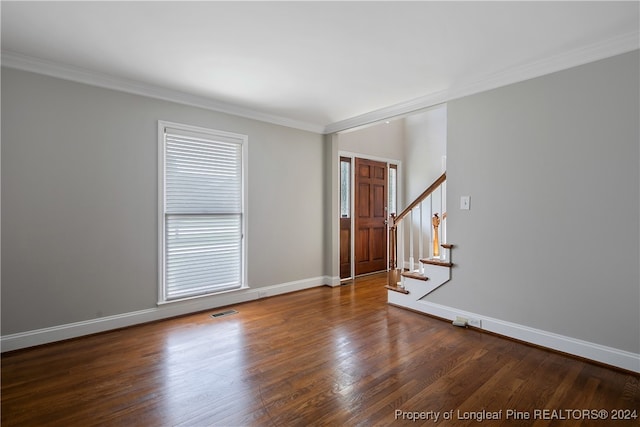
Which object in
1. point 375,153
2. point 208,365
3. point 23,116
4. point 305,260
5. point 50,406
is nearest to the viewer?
point 50,406

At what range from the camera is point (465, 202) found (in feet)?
11.1

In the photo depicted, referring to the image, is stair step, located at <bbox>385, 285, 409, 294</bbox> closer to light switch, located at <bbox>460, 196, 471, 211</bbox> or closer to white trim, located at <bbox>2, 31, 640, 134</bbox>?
light switch, located at <bbox>460, 196, 471, 211</bbox>

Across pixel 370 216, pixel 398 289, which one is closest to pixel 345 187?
pixel 370 216

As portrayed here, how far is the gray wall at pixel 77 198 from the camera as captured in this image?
281cm

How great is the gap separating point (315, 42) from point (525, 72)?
1.92 m

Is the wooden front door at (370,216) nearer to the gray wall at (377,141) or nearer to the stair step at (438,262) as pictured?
the gray wall at (377,141)

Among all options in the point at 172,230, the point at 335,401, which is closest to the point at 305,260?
the point at 172,230

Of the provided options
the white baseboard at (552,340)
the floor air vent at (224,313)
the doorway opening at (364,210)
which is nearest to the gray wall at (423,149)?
the doorway opening at (364,210)

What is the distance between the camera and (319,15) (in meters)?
2.19

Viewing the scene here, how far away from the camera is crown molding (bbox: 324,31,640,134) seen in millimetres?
2463

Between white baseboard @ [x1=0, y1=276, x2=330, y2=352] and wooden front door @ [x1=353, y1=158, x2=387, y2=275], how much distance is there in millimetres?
1468

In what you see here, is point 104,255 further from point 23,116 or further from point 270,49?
point 270,49

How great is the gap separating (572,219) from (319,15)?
255cm

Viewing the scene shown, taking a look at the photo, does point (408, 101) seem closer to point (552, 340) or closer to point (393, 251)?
point (393, 251)
